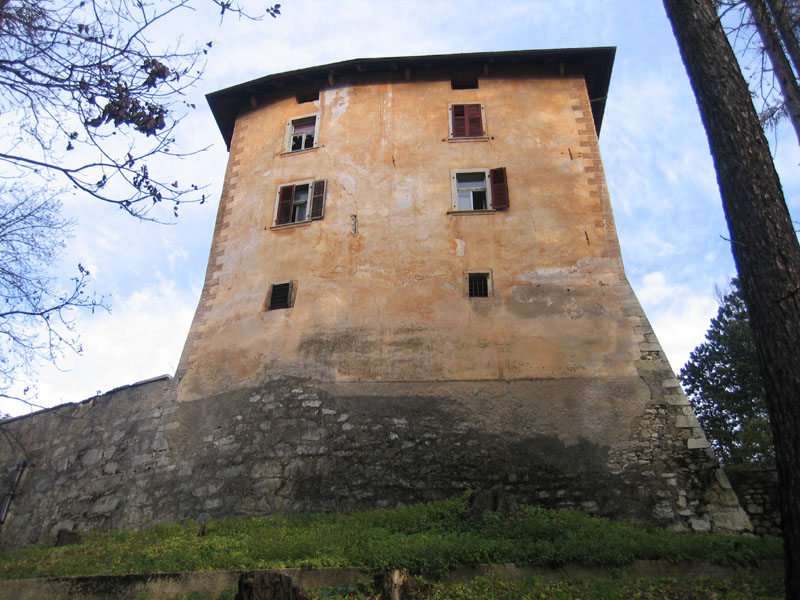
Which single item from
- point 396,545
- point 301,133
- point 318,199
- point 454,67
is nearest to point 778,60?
point 454,67

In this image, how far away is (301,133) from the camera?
16.6 metres

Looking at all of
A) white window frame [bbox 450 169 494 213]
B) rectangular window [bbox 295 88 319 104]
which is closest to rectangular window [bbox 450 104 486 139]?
white window frame [bbox 450 169 494 213]

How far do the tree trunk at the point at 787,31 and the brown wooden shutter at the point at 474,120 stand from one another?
6.55 m

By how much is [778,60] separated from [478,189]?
249 inches

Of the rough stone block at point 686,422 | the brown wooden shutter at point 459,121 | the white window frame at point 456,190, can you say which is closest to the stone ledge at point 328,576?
the rough stone block at point 686,422

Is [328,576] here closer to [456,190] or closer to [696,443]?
[696,443]

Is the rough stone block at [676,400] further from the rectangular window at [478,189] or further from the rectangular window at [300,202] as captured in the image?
the rectangular window at [300,202]

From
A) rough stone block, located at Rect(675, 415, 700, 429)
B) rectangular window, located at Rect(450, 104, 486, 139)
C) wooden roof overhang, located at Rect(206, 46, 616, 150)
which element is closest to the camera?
rough stone block, located at Rect(675, 415, 700, 429)

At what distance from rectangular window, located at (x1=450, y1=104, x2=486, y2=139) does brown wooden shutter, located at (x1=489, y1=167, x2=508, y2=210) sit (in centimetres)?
135

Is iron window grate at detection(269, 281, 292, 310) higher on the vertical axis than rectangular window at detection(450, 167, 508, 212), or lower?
lower

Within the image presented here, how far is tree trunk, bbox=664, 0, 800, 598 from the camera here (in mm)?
4770

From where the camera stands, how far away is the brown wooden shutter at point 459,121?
51.3 ft

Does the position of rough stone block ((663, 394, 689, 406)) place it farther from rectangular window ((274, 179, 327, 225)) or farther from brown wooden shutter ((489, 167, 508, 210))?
rectangular window ((274, 179, 327, 225))

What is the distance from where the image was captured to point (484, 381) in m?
A: 12.0
